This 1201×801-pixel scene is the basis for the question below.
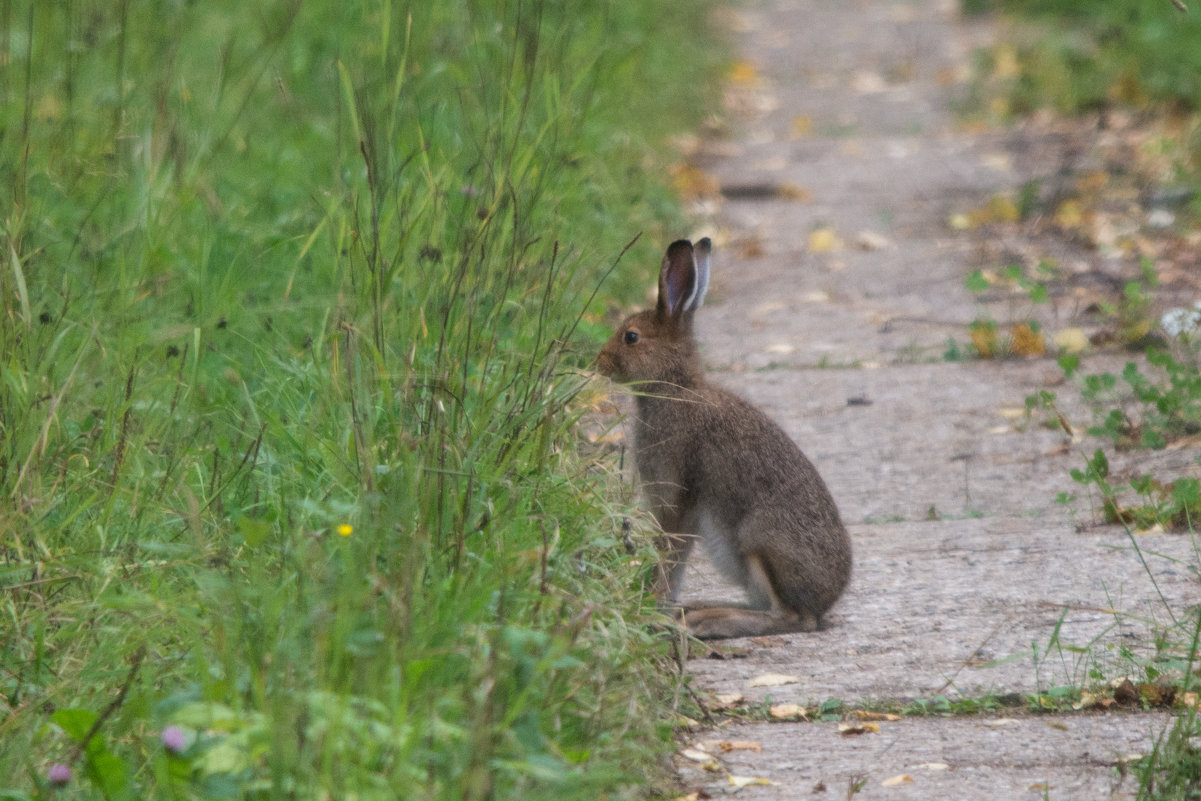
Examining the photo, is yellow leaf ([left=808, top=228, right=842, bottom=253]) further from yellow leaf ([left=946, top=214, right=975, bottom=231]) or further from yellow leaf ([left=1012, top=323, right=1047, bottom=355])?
yellow leaf ([left=1012, top=323, right=1047, bottom=355])

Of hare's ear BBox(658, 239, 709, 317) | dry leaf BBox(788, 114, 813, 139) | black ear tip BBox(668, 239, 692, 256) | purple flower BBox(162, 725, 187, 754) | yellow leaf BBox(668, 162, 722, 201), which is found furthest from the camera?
dry leaf BBox(788, 114, 813, 139)

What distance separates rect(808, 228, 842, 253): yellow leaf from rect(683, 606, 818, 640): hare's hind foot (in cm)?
427

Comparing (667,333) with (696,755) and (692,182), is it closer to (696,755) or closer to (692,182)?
(696,755)

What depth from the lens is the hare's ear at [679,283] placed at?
4633mm

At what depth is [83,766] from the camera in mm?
2625

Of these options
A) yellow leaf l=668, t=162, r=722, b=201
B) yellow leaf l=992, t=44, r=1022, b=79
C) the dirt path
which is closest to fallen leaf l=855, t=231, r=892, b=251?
the dirt path

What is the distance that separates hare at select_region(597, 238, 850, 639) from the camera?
13.1 ft

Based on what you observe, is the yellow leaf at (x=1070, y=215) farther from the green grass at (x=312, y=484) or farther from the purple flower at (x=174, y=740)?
the purple flower at (x=174, y=740)

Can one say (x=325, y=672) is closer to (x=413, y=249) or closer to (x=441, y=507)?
(x=441, y=507)

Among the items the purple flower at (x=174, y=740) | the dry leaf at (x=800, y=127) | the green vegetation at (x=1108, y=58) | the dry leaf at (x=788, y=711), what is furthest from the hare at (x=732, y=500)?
the dry leaf at (x=800, y=127)

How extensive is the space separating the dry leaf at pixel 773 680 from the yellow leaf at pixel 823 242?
4.66 m

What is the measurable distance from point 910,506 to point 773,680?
1425 millimetres

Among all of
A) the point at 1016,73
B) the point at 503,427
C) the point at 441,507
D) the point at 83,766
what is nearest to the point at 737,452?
the point at 503,427

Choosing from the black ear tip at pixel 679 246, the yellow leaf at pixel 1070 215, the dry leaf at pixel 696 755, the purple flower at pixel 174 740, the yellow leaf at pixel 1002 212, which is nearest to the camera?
the purple flower at pixel 174 740
